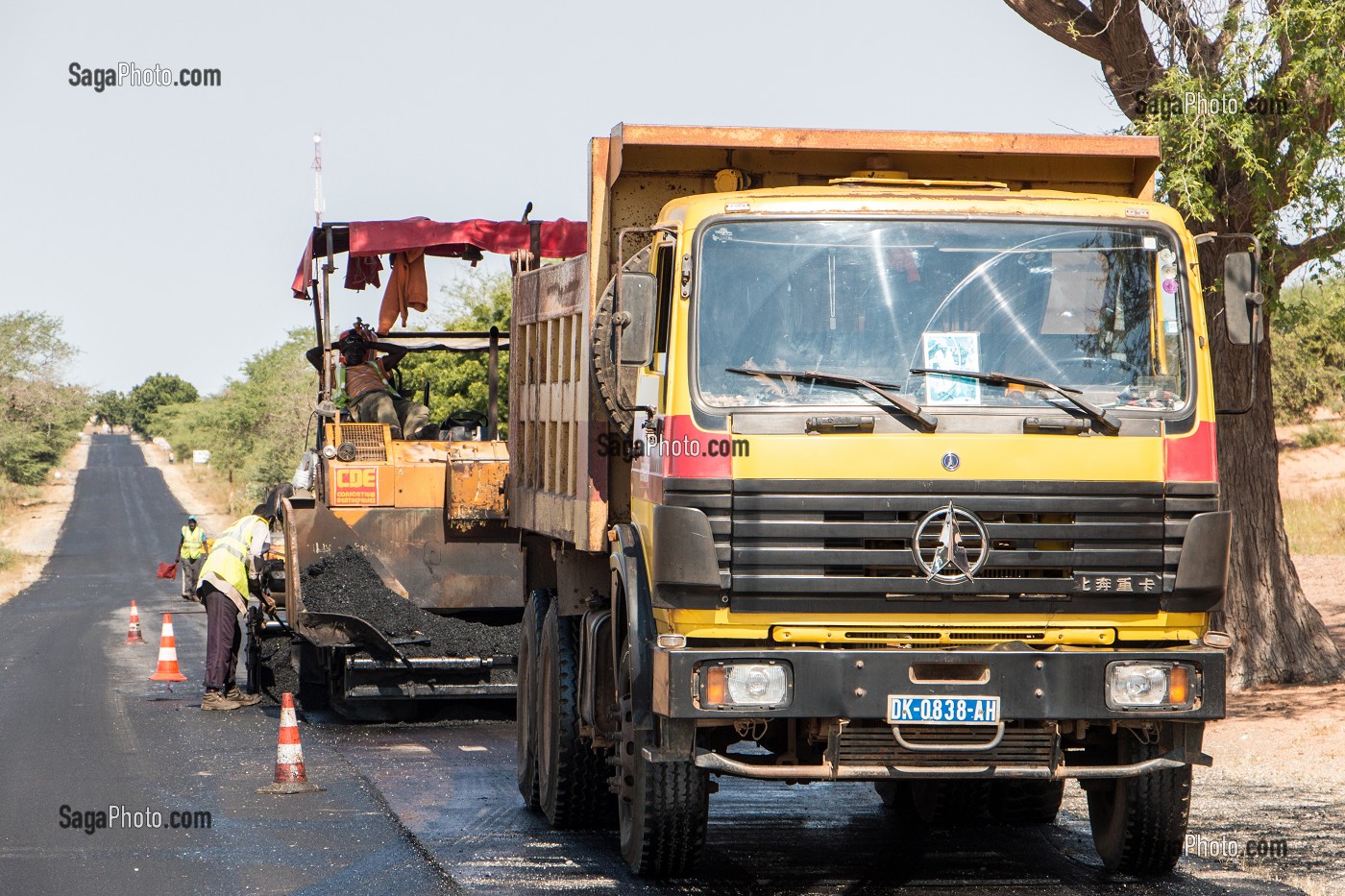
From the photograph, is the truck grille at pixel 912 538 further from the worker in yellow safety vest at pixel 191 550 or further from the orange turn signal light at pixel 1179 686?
the worker in yellow safety vest at pixel 191 550

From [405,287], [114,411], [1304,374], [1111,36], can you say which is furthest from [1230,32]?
[114,411]

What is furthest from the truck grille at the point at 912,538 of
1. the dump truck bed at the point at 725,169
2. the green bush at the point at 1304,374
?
the green bush at the point at 1304,374

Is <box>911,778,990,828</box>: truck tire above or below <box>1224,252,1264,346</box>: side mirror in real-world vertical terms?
below

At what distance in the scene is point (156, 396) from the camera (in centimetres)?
15112

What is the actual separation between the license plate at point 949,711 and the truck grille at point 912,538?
34cm

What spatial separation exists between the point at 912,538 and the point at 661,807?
5.01 ft

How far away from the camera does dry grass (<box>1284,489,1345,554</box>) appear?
84.7ft

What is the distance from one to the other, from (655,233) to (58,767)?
6.01m

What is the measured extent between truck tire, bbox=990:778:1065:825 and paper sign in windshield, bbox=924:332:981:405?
2534 millimetres

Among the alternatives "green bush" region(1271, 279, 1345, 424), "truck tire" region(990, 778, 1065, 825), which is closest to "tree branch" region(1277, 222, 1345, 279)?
"truck tire" region(990, 778, 1065, 825)

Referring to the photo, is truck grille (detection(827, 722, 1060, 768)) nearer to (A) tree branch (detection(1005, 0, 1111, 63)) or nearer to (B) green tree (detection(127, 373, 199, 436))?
(A) tree branch (detection(1005, 0, 1111, 63))

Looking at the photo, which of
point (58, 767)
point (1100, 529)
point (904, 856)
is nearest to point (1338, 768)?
point (904, 856)

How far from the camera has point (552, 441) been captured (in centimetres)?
885

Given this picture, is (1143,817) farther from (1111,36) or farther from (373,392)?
(373,392)
